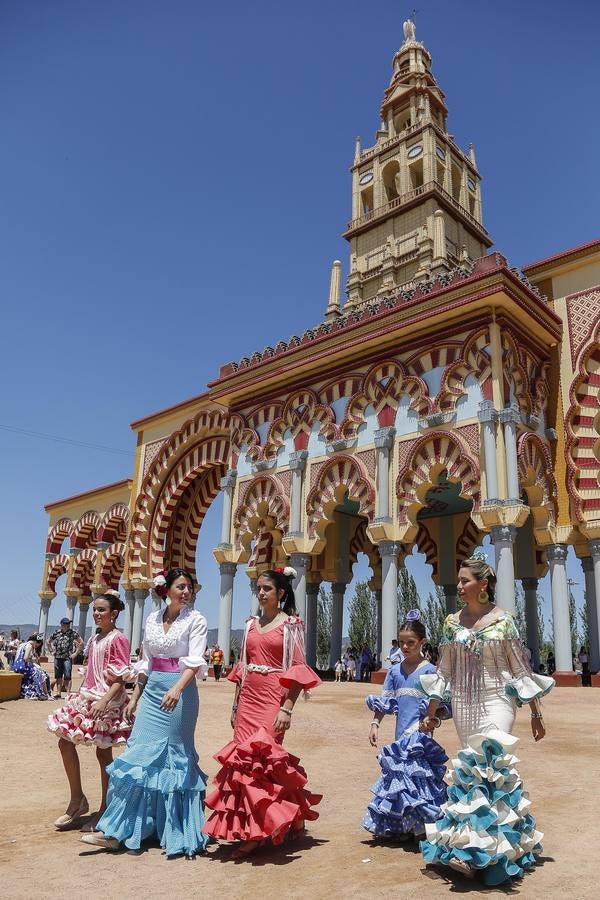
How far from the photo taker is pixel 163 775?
11.6 ft

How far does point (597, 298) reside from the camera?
14.5 metres

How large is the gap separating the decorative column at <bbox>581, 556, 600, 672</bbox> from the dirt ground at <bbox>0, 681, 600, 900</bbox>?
774cm

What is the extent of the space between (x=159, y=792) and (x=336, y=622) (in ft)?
52.2

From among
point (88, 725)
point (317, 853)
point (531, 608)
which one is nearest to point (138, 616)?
point (531, 608)

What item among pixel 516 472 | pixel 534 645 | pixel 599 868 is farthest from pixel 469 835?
pixel 534 645

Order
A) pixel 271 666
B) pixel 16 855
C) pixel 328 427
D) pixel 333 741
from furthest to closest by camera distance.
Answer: pixel 328 427, pixel 333 741, pixel 271 666, pixel 16 855

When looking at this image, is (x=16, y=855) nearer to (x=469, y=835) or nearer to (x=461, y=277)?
(x=469, y=835)

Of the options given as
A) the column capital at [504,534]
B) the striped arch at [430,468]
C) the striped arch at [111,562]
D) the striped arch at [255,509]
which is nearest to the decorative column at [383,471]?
the striped arch at [430,468]

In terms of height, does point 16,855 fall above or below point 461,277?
below

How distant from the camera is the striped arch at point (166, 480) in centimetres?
2145

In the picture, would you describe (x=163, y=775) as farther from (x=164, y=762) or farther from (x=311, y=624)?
(x=311, y=624)

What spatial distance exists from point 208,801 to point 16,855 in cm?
96

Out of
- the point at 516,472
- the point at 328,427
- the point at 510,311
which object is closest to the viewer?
the point at 516,472

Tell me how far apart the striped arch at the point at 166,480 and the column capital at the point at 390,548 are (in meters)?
8.11
